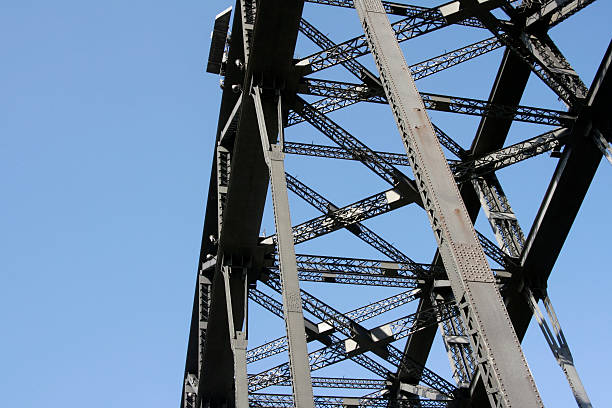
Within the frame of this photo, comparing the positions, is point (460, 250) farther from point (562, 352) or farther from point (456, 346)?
point (456, 346)

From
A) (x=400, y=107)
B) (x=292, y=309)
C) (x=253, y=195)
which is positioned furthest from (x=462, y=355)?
(x=400, y=107)

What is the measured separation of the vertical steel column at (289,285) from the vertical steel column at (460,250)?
4314 mm

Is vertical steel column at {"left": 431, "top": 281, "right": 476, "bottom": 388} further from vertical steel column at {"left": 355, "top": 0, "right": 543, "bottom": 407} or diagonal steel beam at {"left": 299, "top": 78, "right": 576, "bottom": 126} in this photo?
vertical steel column at {"left": 355, "top": 0, "right": 543, "bottom": 407}

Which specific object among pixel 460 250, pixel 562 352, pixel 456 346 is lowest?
pixel 460 250

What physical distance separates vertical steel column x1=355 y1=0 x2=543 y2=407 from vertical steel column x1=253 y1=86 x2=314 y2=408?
4.31 metres

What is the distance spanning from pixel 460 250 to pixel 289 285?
5413 mm

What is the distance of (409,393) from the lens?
22.5m

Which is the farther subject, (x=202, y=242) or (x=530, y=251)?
(x=202, y=242)

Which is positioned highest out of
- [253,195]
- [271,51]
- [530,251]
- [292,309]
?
[271,51]

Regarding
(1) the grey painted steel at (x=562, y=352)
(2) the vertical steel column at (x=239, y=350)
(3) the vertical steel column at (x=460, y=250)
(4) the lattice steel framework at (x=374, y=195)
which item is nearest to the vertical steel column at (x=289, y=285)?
(4) the lattice steel framework at (x=374, y=195)

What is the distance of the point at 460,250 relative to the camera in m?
8.91

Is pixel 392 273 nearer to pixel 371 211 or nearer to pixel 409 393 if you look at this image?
pixel 371 211

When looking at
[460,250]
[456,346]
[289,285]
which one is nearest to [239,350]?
[289,285]

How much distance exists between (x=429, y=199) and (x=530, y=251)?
1104 cm
